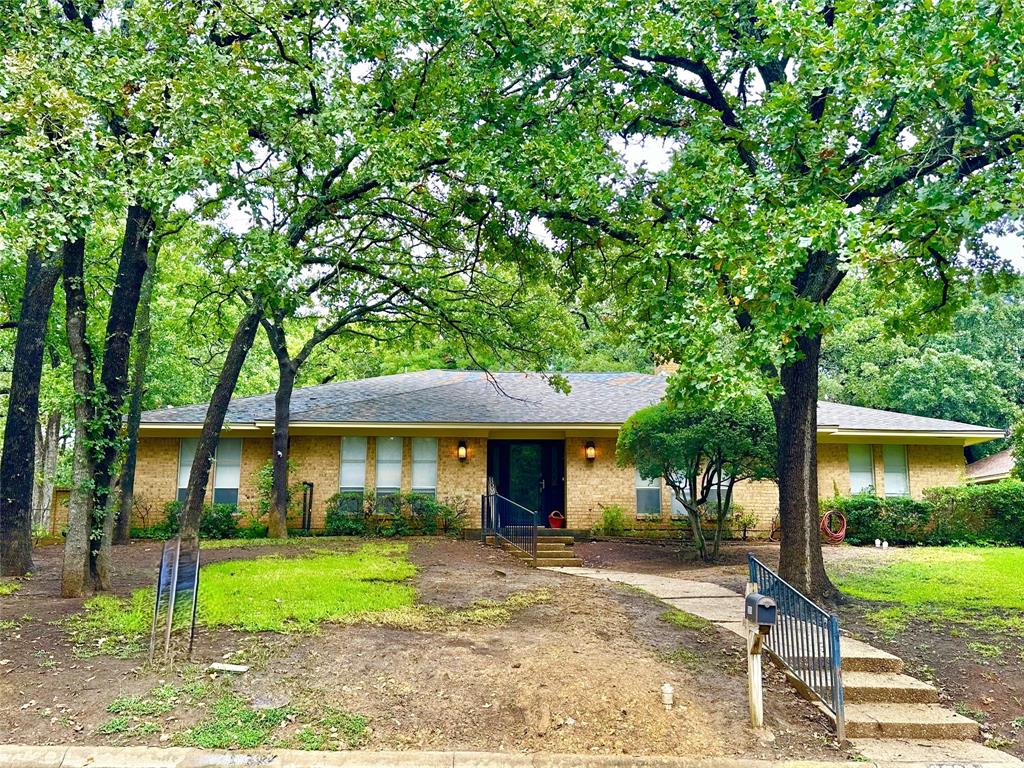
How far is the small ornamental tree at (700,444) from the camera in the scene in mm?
12203

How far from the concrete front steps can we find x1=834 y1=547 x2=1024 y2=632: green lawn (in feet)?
14.4

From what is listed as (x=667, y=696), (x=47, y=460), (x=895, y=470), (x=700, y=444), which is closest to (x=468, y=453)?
(x=700, y=444)

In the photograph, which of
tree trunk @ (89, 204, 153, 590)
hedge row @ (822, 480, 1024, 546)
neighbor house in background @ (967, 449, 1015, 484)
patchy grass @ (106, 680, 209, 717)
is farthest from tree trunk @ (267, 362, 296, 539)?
neighbor house in background @ (967, 449, 1015, 484)

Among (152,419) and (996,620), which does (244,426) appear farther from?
(996,620)

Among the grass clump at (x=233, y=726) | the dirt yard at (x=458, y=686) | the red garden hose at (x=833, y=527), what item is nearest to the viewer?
the grass clump at (x=233, y=726)

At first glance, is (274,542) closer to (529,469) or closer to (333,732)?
(529,469)

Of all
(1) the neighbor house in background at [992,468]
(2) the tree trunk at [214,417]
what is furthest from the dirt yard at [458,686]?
(1) the neighbor house in background at [992,468]

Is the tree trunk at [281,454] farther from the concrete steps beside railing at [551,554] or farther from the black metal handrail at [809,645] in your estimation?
the black metal handrail at [809,645]

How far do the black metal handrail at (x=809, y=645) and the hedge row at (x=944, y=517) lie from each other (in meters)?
11.2

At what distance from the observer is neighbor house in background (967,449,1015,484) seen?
2377cm

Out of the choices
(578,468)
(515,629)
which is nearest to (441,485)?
(578,468)

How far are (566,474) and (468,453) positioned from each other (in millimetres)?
2460

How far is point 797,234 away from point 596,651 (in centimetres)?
440

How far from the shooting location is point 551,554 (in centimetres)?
1316
